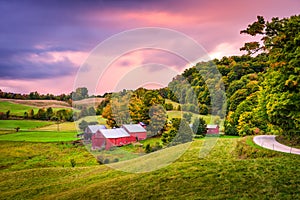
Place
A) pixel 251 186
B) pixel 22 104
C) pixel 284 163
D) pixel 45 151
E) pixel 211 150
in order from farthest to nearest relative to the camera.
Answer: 1. pixel 22 104
2. pixel 45 151
3. pixel 211 150
4. pixel 284 163
5. pixel 251 186

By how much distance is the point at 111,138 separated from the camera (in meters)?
53.6

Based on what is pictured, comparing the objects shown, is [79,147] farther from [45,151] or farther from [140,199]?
[140,199]

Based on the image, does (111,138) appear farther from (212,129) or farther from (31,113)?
(31,113)

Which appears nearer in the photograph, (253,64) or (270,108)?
(270,108)

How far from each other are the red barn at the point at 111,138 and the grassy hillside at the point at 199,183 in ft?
85.0

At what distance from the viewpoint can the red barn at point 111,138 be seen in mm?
53181

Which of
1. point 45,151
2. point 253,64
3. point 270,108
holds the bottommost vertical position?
point 45,151

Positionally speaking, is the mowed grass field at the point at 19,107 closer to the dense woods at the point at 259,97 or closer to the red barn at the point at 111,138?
the dense woods at the point at 259,97

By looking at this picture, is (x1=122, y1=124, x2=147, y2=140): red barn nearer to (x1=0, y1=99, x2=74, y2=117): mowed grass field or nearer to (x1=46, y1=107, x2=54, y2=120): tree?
(x1=46, y1=107, x2=54, y2=120): tree

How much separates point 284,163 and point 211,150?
401 inches

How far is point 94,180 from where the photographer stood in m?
24.1

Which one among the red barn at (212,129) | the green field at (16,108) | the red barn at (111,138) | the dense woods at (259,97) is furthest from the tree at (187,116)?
the green field at (16,108)

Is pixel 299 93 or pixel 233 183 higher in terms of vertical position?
pixel 299 93

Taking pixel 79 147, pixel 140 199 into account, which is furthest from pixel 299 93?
pixel 79 147
